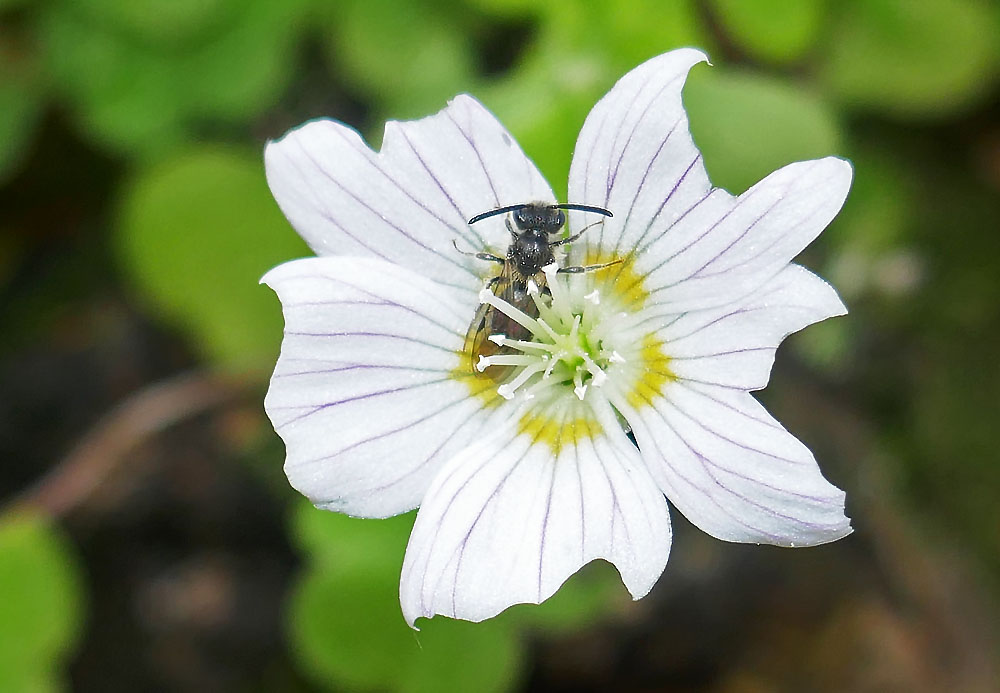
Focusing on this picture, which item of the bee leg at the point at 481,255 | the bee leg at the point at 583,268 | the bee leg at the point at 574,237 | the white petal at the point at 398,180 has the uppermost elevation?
the white petal at the point at 398,180

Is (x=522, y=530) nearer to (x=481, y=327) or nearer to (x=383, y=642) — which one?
(x=481, y=327)

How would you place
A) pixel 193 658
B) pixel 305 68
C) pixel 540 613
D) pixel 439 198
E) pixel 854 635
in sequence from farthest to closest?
pixel 305 68, pixel 193 658, pixel 854 635, pixel 540 613, pixel 439 198

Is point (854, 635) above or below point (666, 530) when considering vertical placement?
below

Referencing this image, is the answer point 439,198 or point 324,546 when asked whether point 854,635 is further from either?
point 439,198

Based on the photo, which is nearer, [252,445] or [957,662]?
[957,662]

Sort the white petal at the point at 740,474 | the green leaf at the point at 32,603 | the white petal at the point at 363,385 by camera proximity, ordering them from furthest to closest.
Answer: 1. the green leaf at the point at 32,603
2. the white petal at the point at 363,385
3. the white petal at the point at 740,474

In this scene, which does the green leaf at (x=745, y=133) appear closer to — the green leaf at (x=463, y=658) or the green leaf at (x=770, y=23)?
the green leaf at (x=770, y=23)

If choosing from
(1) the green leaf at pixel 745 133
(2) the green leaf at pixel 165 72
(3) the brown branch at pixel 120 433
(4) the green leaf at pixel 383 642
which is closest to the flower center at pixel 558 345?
(1) the green leaf at pixel 745 133

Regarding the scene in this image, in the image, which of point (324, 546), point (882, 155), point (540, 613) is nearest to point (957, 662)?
point (540, 613)
